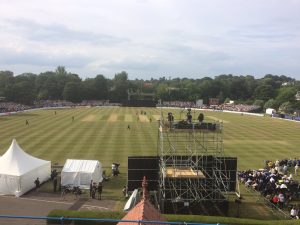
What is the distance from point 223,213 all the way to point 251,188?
7.04 meters

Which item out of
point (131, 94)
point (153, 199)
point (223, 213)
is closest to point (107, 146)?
point (153, 199)

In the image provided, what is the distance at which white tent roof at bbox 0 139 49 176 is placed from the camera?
90.3ft

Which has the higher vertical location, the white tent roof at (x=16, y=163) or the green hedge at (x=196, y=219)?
the white tent roof at (x=16, y=163)

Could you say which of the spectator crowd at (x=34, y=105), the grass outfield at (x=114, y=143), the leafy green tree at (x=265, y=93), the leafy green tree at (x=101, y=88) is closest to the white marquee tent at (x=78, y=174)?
the grass outfield at (x=114, y=143)

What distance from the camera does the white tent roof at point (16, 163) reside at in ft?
90.3

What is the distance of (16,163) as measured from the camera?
28.0 m

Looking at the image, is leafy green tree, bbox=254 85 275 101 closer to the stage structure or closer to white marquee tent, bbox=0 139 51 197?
the stage structure

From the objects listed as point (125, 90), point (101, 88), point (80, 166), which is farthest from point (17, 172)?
point (125, 90)

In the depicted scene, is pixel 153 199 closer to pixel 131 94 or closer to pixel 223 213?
pixel 223 213

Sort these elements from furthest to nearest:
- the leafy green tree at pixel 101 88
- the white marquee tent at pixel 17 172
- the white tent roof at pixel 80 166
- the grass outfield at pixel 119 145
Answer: the leafy green tree at pixel 101 88, the grass outfield at pixel 119 145, the white tent roof at pixel 80 166, the white marquee tent at pixel 17 172

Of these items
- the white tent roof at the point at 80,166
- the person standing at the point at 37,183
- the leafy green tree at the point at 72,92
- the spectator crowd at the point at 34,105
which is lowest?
the person standing at the point at 37,183

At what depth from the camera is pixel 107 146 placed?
4547cm

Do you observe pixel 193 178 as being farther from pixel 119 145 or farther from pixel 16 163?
pixel 119 145

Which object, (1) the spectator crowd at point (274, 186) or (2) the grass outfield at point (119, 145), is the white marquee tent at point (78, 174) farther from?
(1) the spectator crowd at point (274, 186)
